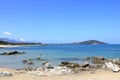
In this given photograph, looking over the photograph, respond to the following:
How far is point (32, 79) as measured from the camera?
19.7 metres

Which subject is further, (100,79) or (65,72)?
(65,72)

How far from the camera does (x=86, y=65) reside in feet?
105

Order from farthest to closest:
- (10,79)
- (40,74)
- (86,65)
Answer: (86,65), (40,74), (10,79)

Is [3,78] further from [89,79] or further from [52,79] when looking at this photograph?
[89,79]

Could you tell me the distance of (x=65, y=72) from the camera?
23.9 meters

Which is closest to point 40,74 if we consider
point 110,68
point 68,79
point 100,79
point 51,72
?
point 51,72

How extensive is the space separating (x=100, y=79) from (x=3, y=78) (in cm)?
701

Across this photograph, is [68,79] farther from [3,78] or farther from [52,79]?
[3,78]

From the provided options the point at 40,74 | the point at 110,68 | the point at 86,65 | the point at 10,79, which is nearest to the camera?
the point at 10,79

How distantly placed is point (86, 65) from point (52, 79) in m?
12.4

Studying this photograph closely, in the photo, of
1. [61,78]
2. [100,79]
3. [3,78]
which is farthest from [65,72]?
[3,78]

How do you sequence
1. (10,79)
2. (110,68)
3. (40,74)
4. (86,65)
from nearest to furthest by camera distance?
(10,79)
(40,74)
(110,68)
(86,65)

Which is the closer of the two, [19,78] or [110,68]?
[19,78]

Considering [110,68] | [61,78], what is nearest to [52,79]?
[61,78]
